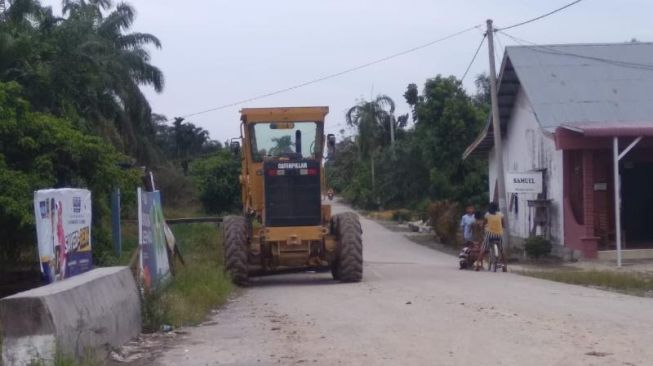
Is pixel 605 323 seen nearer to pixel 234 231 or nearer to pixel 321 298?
pixel 321 298

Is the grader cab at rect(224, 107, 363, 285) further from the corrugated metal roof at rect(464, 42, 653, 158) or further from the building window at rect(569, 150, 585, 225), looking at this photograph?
the building window at rect(569, 150, 585, 225)

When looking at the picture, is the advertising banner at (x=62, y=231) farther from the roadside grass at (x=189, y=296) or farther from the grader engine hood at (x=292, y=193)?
the grader engine hood at (x=292, y=193)

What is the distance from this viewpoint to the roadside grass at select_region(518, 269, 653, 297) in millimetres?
21750

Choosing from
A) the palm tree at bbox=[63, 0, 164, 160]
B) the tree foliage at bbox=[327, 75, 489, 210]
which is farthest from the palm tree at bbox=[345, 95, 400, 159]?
the palm tree at bbox=[63, 0, 164, 160]

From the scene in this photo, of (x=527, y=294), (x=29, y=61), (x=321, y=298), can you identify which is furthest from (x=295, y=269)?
(x=29, y=61)

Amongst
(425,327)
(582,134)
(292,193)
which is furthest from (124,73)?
(425,327)

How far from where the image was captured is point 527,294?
57.9ft

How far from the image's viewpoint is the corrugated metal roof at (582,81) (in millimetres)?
Answer: 32094

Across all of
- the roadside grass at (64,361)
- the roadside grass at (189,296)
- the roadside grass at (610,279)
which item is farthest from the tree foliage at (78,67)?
the roadside grass at (64,361)

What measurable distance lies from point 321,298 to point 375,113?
70404 millimetres

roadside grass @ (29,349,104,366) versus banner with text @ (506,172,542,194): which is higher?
banner with text @ (506,172,542,194)

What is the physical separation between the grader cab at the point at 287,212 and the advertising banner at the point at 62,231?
22.1ft

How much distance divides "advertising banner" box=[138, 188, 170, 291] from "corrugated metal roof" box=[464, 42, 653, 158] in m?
16.5

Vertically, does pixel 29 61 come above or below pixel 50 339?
above
